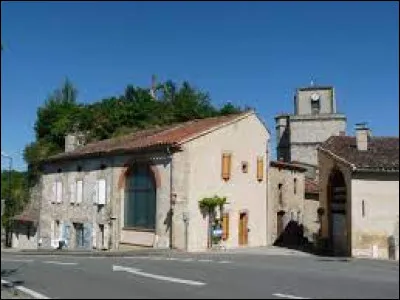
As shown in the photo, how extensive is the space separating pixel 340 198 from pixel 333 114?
5211 centimetres

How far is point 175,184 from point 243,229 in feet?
16.6

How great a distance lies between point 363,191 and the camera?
7914mm

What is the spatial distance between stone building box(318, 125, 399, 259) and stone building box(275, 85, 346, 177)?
45.8 metres

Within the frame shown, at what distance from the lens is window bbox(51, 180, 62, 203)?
4169 cm

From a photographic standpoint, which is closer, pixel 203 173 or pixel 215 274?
pixel 215 274

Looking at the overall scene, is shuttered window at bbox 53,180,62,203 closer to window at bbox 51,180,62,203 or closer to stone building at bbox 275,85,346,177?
window at bbox 51,180,62,203

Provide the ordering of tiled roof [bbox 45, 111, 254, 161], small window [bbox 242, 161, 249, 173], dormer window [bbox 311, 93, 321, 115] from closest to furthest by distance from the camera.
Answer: tiled roof [bbox 45, 111, 254, 161] → small window [bbox 242, 161, 249, 173] → dormer window [bbox 311, 93, 321, 115]

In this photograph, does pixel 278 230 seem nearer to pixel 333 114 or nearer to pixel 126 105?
pixel 126 105

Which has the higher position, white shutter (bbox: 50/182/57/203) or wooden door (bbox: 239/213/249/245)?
white shutter (bbox: 50/182/57/203)

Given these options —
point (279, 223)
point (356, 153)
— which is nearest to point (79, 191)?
point (279, 223)

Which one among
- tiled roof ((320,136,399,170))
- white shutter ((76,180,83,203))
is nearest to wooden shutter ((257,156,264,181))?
white shutter ((76,180,83,203))

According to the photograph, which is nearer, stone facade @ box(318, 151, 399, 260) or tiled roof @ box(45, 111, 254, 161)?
stone facade @ box(318, 151, 399, 260)

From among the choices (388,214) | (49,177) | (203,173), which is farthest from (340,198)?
(49,177)

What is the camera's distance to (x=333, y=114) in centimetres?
6191
